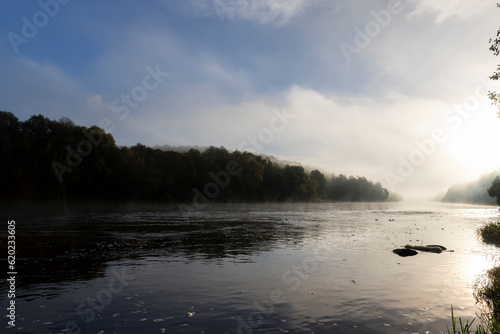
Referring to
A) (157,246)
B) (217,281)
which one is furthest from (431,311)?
(157,246)

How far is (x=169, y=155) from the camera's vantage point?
15488 centimetres

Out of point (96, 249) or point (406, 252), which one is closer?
point (96, 249)

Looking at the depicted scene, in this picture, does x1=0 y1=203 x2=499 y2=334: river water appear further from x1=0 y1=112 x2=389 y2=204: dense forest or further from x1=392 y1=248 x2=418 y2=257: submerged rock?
x1=0 y1=112 x2=389 y2=204: dense forest

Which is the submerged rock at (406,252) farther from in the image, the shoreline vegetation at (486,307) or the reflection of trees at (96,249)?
the reflection of trees at (96,249)

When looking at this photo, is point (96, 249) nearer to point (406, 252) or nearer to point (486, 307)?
point (406, 252)

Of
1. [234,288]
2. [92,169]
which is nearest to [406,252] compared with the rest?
Result: [234,288]

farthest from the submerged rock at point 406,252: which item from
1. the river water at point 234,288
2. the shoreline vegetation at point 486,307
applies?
the shoreline vegetation at point 486,307

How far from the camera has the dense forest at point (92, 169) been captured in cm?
10344

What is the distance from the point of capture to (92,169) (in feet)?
379

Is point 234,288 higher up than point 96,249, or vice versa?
point 96,249

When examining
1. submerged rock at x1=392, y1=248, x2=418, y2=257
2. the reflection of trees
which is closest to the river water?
the reflection of trees

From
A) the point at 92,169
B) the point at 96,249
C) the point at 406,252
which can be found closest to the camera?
the point at 96,249

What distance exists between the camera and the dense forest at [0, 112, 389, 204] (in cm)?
10344

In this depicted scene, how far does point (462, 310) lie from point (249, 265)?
38.9 ft
